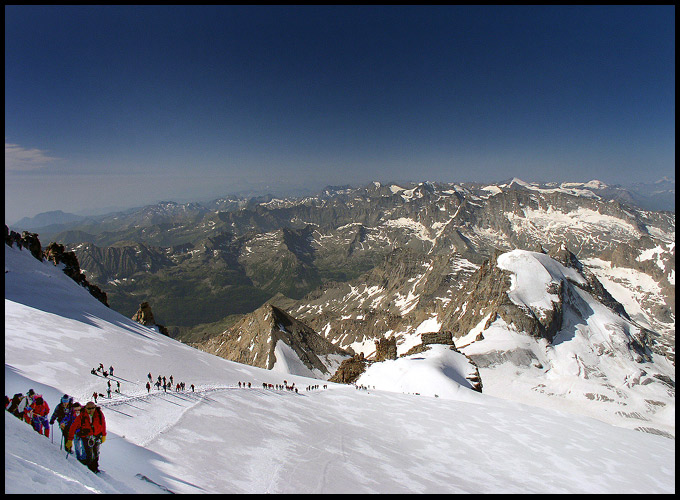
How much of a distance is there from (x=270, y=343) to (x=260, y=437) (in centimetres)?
12479

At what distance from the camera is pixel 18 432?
1090 centimetres

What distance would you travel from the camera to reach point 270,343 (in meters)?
139

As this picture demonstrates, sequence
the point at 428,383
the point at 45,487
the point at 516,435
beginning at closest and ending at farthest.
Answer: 1. the point at 45,487
2. the point at 516,435
3. the point at 428,383

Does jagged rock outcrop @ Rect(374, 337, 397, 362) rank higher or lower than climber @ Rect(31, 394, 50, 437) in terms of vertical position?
lower

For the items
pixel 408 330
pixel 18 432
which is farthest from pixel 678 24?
pixel 408 330

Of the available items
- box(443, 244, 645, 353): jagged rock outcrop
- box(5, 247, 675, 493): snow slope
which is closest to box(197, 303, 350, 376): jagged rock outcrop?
box(443, 244, 645, 353): jagged rock outcrop

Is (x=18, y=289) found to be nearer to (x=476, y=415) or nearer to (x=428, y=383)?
(x=476, y=415)

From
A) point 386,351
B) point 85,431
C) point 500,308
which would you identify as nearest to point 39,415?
point 85,431

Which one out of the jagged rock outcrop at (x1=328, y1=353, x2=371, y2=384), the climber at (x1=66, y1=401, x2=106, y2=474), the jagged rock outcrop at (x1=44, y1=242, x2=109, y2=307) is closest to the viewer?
the climber at (x1=66, y1=401, x2=106, y2=474)

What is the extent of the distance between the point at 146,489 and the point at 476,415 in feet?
133

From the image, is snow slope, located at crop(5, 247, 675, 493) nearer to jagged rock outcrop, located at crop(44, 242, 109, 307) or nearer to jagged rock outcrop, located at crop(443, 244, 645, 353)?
jagged rock outcrop, located at crop(44, 242, 109, 307)

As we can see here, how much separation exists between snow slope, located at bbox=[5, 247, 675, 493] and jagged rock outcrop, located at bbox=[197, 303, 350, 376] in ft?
308

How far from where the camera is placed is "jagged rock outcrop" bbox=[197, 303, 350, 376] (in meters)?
138

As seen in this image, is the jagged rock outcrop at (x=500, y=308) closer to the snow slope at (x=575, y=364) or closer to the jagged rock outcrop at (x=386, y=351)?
the snow slope at (x=575, y=364)
